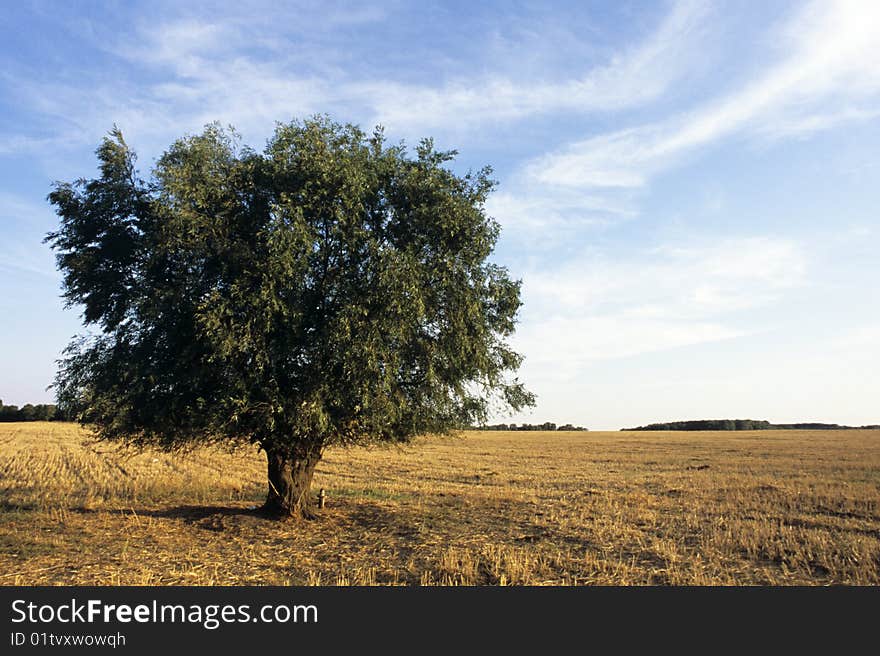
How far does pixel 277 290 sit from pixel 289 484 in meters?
6.74

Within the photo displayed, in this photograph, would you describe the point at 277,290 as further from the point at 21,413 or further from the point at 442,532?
the point at 21,413

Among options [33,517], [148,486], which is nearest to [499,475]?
[148,486]

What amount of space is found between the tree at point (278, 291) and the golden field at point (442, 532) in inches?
112

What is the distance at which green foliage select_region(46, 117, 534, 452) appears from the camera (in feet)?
51.3

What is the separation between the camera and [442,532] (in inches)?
683

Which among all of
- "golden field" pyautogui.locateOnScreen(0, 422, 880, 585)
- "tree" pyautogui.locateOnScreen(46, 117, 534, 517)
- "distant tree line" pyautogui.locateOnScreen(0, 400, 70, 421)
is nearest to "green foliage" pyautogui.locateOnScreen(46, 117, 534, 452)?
"tree" pyautogui.locateOnScreen(46, 117, 534, 517)

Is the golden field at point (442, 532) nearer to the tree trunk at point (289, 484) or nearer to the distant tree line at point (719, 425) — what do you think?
the tree trunk at point (289, 484)

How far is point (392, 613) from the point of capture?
948cm

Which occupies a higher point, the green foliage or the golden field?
the green foliage

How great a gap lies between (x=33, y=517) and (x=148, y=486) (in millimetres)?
9170

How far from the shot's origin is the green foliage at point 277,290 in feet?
51.3

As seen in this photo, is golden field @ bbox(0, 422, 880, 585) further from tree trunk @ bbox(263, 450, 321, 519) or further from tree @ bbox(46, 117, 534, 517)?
tree @ bbox(46, 117, 534, 517)

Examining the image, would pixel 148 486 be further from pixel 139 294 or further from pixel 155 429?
pixel 139 294

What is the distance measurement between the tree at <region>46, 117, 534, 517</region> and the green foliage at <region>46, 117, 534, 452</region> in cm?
5
